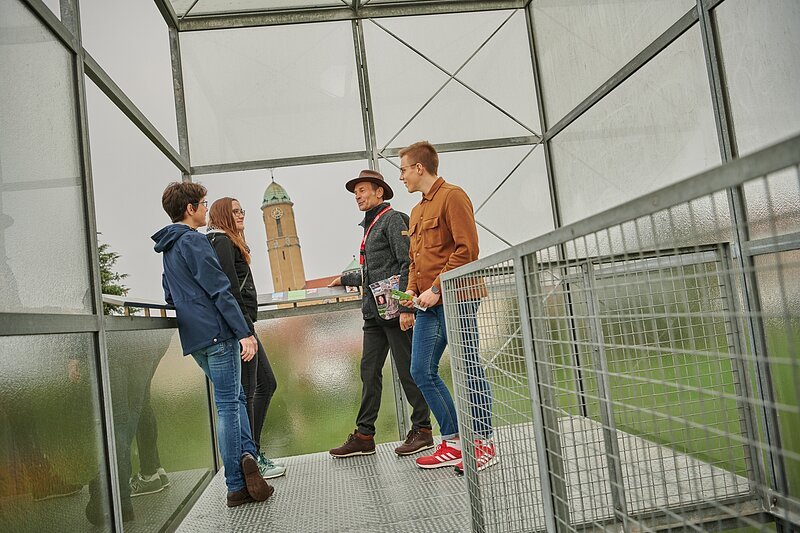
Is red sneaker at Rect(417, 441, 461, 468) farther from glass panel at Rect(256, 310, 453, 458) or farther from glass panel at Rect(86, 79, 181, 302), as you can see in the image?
glass panel at Rect(86, 79, 181, 302)

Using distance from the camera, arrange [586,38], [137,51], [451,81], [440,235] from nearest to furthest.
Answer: [440,235] → [137,51] → [586,38] → [451,81]

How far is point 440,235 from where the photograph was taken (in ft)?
11.3

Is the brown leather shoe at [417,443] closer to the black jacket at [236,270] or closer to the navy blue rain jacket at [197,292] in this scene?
the black jacket at [236,270]

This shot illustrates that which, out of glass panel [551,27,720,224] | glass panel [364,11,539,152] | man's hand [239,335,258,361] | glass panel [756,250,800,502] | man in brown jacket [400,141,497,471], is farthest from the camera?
glass panel [364,11,539,152]

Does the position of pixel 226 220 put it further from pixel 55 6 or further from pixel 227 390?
pixel 55 6

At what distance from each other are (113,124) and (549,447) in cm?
268

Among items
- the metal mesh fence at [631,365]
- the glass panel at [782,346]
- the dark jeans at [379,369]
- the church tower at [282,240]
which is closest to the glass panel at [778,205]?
the metal mesh fence at [631,365]

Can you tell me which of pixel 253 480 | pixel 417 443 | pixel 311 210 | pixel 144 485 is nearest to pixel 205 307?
pixel 144 485

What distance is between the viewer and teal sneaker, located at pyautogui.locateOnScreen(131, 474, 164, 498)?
3.01 m

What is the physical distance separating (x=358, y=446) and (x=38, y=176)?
282 centimetres

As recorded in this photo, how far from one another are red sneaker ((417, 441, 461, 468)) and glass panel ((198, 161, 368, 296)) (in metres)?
2.05

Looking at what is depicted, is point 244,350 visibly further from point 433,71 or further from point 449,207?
point 433,71

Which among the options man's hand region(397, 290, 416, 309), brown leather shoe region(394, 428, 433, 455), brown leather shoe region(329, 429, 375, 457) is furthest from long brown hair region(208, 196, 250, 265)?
brown leather shoe region(394, 428, 433, 455)

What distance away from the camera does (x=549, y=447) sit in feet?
5.61
